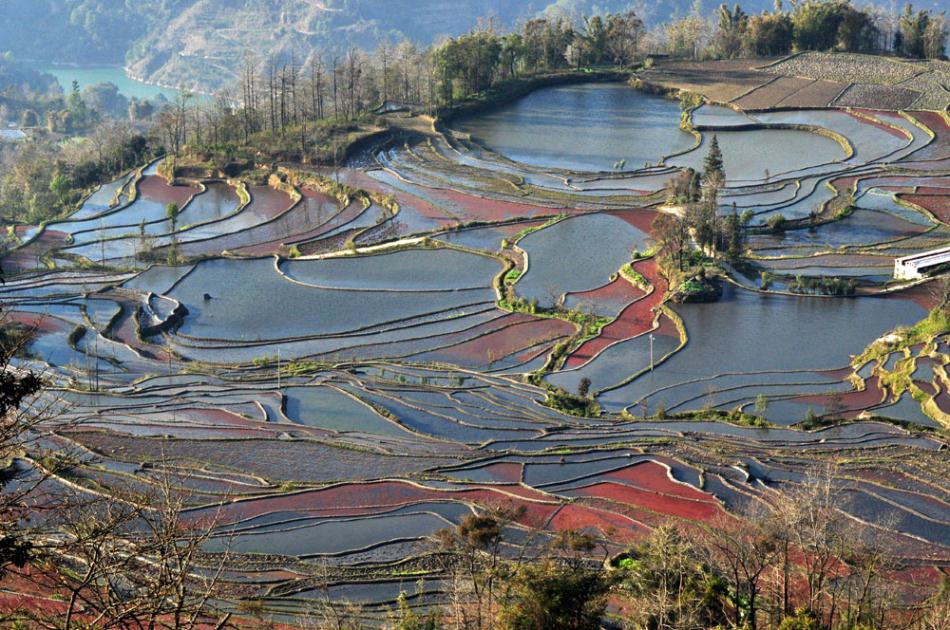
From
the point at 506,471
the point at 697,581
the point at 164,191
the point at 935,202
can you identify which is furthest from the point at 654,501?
the point at 164,191

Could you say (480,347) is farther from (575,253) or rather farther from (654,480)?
(654,480)

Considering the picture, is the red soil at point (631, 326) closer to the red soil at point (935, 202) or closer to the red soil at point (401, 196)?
the red soil at point (401, 196)

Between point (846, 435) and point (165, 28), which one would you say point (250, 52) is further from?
point (846, 435)

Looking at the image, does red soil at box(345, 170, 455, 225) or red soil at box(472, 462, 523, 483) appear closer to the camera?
red soil at box(472, 462, 523, 483)

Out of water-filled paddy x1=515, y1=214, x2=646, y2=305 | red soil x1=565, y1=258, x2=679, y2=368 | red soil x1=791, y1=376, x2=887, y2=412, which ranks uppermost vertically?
A: water-filled paddy x1=515, y1=214, x2=646, y2=305

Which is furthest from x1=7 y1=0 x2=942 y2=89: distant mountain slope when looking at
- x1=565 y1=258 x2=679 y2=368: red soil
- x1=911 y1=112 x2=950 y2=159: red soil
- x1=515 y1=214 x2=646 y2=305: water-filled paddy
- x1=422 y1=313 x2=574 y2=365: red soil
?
x1=422 y1=313 x2=574 y2=365: red soil

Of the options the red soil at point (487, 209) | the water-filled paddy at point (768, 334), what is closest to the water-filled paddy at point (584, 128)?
the red soil at point (487, 209)

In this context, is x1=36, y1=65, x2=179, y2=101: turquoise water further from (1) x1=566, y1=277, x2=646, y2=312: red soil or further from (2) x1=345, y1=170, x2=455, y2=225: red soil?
(1) x1=566, y1=277, x2=646, y2=312: red soil
